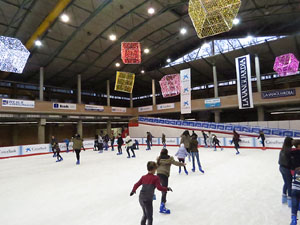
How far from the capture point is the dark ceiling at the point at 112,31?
1468cm

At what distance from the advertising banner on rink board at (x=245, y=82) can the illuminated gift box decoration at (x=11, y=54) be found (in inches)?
709

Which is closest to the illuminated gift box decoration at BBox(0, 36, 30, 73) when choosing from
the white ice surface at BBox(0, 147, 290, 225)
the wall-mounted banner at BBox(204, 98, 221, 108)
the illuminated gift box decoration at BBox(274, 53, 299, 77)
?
the white ice surface at BBox(0, 147, 290, 225)

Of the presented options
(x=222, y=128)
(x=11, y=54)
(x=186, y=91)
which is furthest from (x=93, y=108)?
(x=222, y=128)

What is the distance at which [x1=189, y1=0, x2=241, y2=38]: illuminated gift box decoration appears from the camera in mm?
6625

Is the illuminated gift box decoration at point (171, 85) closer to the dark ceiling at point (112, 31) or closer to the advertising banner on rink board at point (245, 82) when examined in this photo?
the dark ceiling at point (112, 31)

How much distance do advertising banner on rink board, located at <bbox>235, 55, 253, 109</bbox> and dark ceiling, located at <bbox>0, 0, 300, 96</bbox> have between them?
414 cm

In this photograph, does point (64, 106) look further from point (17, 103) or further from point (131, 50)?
point (131, 50)

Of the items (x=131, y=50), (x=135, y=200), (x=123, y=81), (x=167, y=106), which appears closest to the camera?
(x=135, y=200)

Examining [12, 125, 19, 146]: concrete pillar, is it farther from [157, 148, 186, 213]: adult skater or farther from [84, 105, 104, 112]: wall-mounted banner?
[157, 148, 186, 213]: adult skater

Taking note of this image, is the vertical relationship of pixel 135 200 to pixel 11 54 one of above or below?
below

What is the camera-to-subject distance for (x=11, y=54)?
9859 millimetres

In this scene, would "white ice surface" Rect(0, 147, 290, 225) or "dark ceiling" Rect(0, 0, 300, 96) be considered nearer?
"white ice surface" Rect(0, 147, 290, 225)

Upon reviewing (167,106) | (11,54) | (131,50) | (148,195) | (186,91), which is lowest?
(148,195)

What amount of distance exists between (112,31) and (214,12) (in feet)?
44.3
